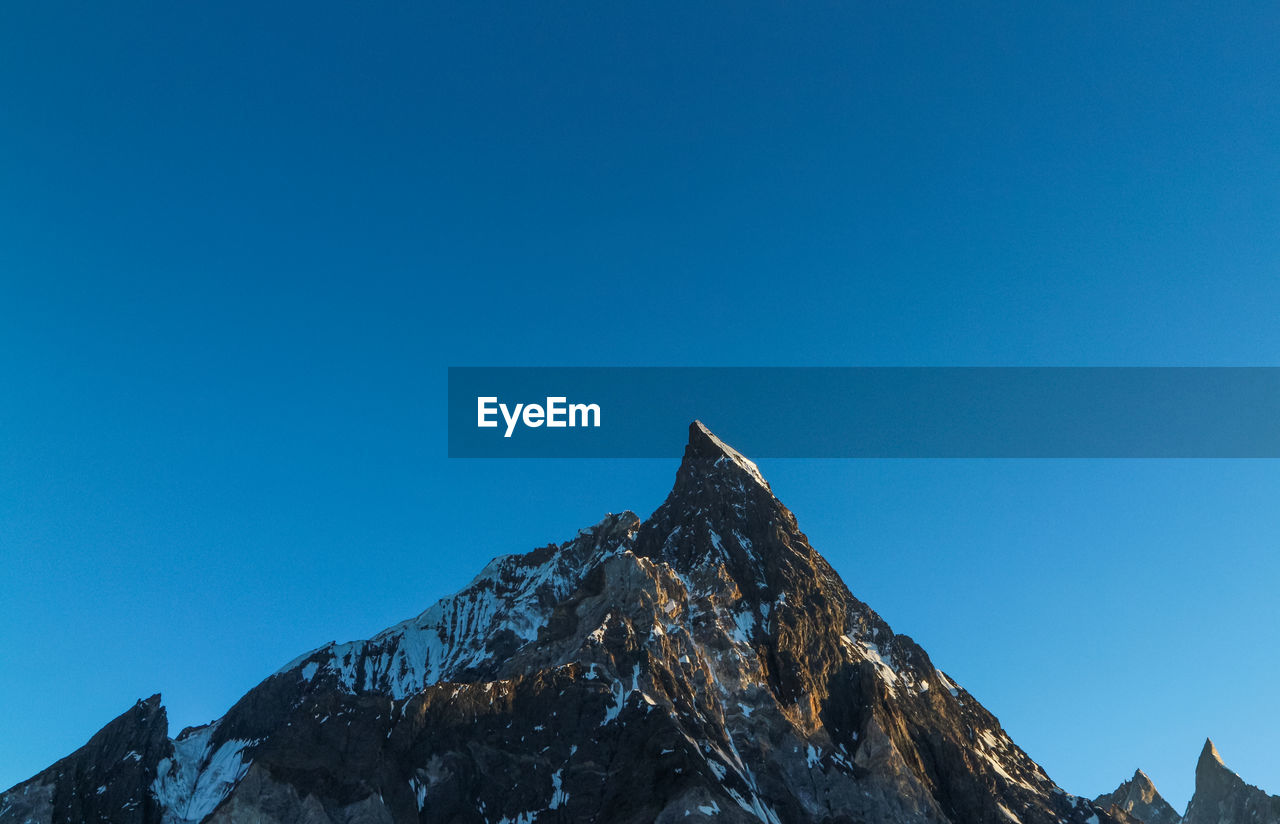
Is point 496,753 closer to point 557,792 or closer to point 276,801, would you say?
point 557,792

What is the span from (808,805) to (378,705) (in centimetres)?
7965

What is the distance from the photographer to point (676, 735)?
594ft

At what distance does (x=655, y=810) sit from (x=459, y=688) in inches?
1910

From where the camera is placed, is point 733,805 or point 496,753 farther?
point 496,753

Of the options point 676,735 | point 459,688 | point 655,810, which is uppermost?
point 459,688

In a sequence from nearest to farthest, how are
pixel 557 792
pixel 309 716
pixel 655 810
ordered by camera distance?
pixel 655 810, pixel 557 792, pixel 309 716

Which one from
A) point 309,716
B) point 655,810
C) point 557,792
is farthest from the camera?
point 309,716

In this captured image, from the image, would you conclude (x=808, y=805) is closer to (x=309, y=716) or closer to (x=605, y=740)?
(x=605, y=740)

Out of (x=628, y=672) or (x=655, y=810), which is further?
(x=628, y=672)

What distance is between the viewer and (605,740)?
185250mm

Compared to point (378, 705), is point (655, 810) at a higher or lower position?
lower

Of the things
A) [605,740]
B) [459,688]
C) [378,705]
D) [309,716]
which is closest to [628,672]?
[605,740]

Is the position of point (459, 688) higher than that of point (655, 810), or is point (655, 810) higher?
point (459, 688)

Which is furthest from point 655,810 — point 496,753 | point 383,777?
point 383,777
